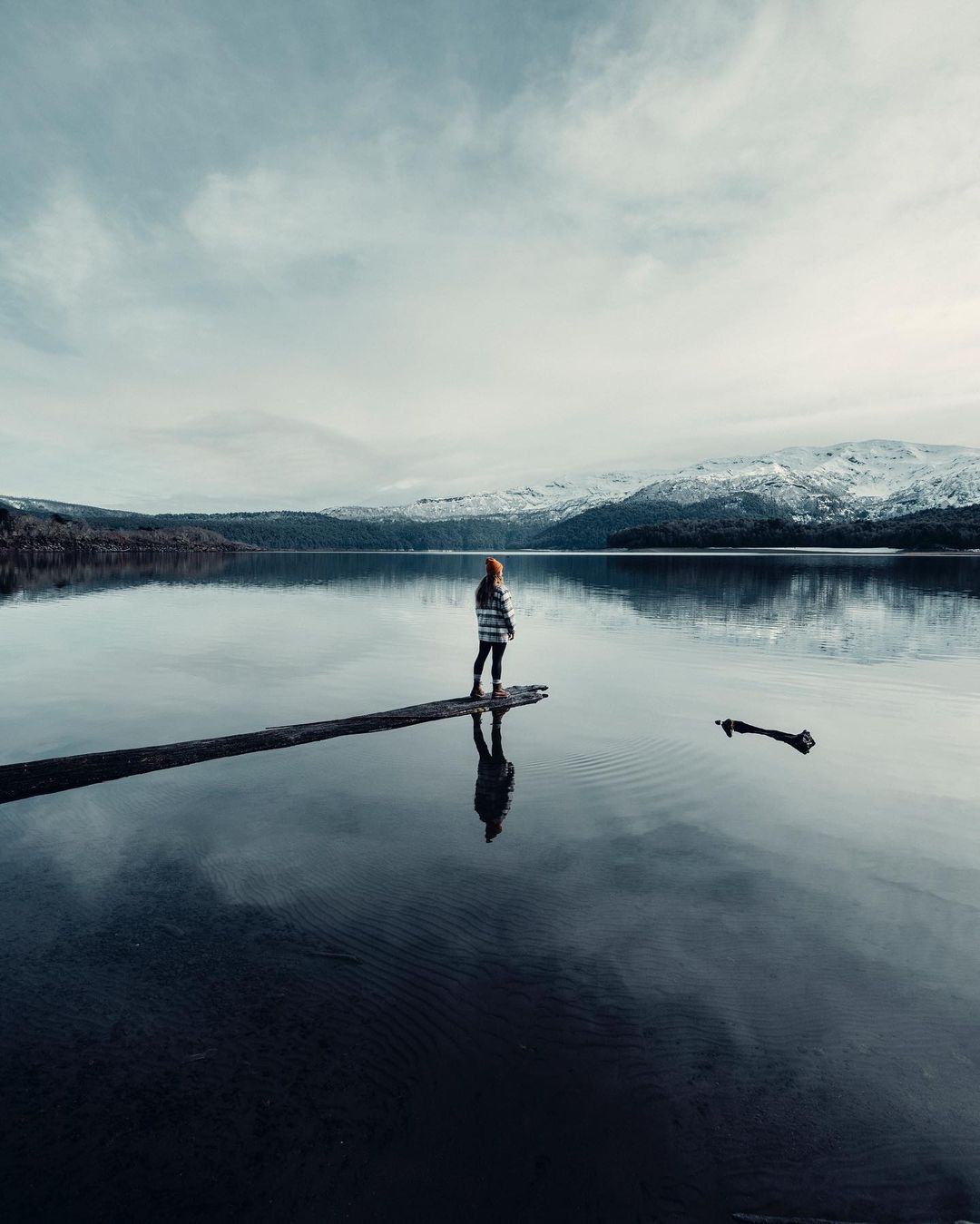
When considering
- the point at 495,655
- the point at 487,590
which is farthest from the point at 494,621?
the point at 495,655

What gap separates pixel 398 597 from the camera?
173 ft

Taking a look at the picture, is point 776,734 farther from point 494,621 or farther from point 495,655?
point 494,621

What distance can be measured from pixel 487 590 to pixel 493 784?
23.3ft

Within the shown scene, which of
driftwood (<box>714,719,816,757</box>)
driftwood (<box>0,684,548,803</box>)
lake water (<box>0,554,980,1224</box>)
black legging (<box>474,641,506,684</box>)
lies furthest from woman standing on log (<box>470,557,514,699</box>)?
driftwood (<box>714,719,816,757</box>)

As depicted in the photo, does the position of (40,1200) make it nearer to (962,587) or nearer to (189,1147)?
(189,1147)

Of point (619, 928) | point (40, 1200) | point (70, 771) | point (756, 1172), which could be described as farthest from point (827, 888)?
point (70, 771)

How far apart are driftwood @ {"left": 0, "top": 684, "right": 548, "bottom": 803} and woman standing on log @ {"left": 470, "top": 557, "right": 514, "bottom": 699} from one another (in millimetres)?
889

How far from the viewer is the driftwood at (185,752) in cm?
1038

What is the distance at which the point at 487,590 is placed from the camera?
1734 centimetres

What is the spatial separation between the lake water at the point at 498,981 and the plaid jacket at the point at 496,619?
388cm

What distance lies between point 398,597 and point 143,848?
4473 centimetres

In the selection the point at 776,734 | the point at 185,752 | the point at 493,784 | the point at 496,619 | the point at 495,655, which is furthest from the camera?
the point at 495,655

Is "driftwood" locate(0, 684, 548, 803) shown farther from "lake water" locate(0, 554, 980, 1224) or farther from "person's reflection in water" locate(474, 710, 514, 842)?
"person's reflection in water" locate(474, 710, 514, 842)

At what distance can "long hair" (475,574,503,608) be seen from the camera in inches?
675
